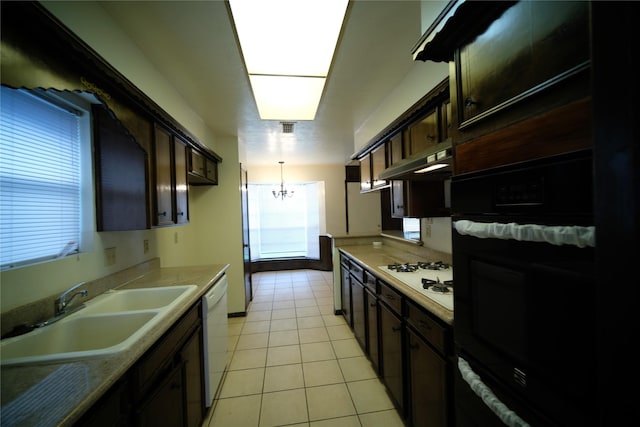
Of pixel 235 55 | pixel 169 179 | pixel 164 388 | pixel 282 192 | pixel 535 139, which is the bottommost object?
pixel 164 388

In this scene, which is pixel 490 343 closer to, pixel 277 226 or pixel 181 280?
pixel 181 280

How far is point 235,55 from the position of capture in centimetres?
182

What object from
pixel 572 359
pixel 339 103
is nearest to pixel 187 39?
pixel 339 103

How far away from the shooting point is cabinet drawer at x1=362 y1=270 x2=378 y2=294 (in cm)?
214

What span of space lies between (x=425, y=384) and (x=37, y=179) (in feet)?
7.54

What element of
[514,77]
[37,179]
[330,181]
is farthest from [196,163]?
[330,181]

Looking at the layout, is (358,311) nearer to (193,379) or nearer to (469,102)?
(193,379)

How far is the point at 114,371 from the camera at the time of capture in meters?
0.85

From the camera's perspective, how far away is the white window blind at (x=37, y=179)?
1.12 metres

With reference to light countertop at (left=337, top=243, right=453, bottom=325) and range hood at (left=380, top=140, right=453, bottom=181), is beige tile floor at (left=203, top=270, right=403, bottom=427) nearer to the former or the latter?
light countertop at (left=337, top=243, right=453, bottom=325)

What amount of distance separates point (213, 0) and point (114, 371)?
1736 mm

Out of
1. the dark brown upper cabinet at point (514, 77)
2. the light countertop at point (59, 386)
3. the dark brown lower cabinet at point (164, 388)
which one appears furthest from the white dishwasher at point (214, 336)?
the dark brown upper cabinet at point (514, 77)

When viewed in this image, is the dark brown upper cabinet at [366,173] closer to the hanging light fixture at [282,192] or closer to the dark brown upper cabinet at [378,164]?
the dark brown upper cabinet at [378,164]

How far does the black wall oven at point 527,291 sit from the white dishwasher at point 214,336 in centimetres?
162
